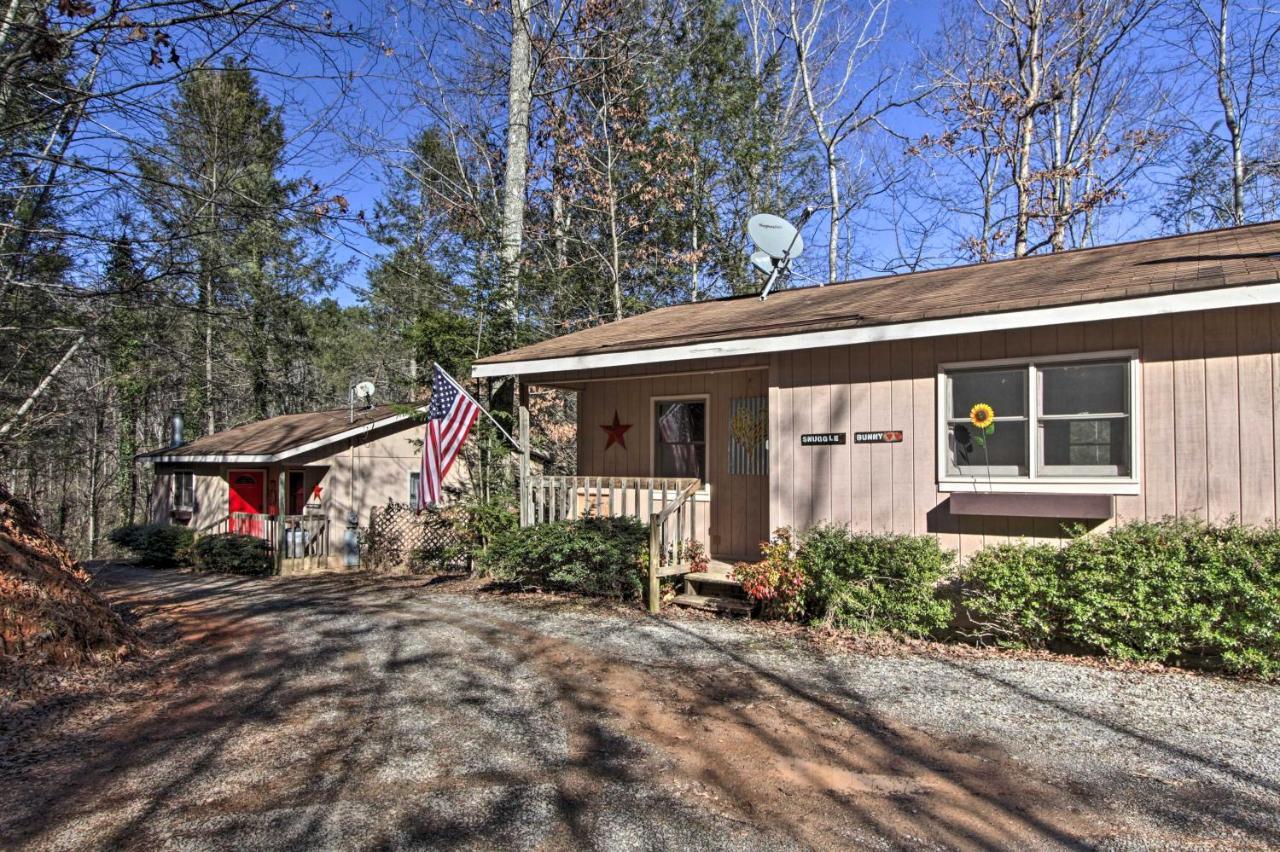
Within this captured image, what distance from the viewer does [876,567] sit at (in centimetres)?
677

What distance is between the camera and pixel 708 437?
10.1 meters

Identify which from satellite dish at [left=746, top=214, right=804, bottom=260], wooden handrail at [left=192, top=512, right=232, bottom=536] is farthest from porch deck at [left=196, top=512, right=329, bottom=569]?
satellite dish at [left=746, top=214, right=804, bottom=260]

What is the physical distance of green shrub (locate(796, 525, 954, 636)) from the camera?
6.59m

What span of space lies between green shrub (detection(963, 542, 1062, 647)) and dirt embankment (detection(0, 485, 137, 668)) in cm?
684

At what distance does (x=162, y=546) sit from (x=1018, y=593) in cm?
1737

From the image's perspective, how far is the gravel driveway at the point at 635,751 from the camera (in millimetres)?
3258

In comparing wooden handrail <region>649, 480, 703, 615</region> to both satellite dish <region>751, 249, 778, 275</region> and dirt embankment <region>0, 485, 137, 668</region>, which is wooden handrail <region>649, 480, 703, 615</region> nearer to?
satellite dish <region>751, 249, 778, 275</region>

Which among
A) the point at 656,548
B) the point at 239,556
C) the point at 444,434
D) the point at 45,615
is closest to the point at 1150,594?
the point at 656,548

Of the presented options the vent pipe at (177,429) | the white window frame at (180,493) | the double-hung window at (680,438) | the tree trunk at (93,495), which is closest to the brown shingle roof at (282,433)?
the vent pipe at (177,429)

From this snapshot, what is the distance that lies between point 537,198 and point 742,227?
16.4ft

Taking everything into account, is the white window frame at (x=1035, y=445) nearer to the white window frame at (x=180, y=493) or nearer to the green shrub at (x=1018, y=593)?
the green shrub at (x=1018, y=593)

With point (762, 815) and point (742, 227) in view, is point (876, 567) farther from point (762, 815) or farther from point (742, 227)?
point (742, 227)

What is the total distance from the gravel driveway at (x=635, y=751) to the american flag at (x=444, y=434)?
286 centimetres

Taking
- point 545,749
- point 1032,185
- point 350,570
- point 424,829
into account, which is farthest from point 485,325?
point 1032,185
